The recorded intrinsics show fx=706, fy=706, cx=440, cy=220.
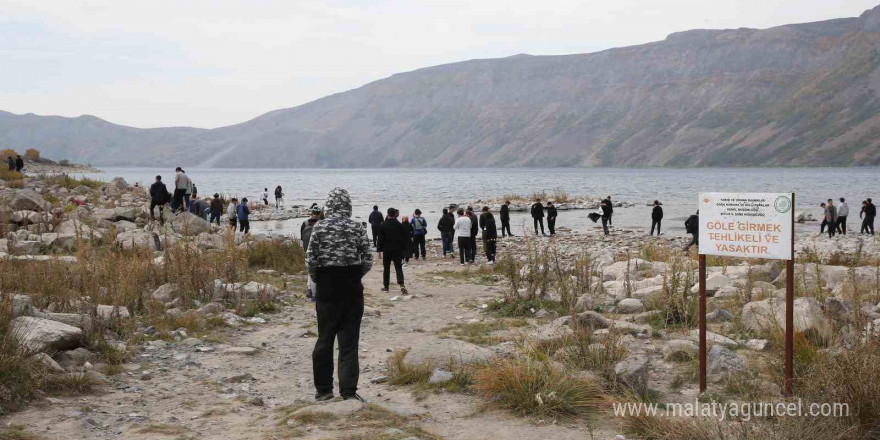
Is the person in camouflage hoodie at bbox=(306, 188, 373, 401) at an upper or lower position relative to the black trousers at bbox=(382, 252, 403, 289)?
upper

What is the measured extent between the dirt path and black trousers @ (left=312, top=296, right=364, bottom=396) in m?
0.37

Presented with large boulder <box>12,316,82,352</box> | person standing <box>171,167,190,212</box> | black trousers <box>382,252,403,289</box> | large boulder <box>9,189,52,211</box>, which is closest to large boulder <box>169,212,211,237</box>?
person standing <box>171,167,190,212</box>

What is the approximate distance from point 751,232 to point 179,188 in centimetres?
2046

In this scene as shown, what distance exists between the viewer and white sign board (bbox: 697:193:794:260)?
6.20m

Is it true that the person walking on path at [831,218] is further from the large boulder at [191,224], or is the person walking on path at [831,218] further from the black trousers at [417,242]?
the large boulder at [191,224]

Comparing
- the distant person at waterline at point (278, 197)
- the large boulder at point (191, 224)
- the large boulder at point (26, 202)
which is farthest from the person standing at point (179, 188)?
the distant person at waterline at point (278, 197)

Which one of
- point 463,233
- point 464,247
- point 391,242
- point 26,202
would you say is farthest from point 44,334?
point 26,202

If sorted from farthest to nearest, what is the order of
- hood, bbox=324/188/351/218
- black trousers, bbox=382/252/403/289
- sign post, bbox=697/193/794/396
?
black trousers, bbox=382/252/403/289 < hood, bbox=324/188/351/218 < sign post, bbox=697/193/794/396

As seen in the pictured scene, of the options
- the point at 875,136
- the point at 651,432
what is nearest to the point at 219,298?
the point at 651,432

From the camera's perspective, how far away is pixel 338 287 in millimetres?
6375

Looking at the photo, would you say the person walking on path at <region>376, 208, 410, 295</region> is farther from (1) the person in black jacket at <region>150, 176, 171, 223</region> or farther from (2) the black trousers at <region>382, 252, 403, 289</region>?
(1) the person in black jacket at <region>150, 176, 171, 223</region>

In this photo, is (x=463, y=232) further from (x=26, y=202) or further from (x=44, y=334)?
(x=44, y=334)

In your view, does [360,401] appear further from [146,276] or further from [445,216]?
[445,216]

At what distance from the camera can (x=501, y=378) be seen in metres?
6.37
